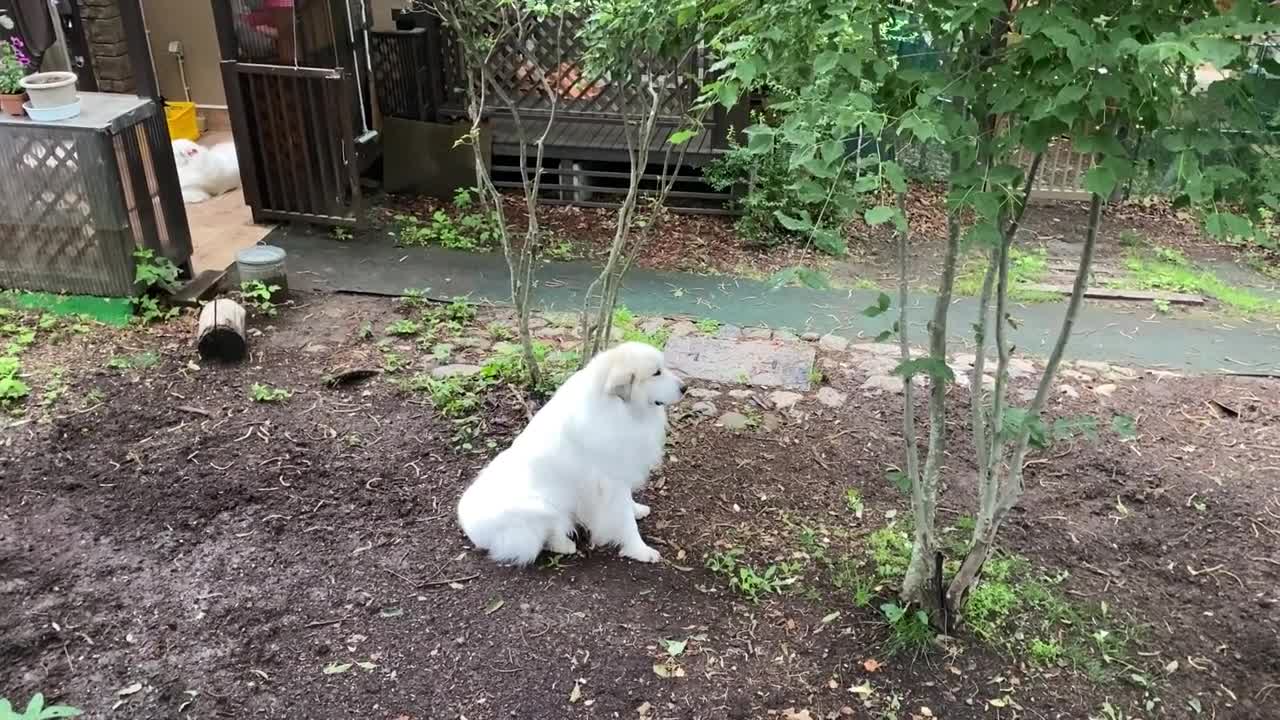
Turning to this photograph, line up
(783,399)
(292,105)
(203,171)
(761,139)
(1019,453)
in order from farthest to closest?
1. (203,171)
2. (292,105)
3. (783,399)
4. (1019,453)
5. (761,139)

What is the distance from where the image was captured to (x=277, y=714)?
2.86 metres

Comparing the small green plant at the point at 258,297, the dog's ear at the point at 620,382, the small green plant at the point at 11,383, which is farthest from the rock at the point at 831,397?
the small green plant at the point at 11,383

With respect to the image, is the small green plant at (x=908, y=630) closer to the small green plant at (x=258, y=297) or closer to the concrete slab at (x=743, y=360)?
the concrete slab at (x=743, y=360)

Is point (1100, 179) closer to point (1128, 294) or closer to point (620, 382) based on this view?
point (620, 382)

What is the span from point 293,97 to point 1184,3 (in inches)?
238

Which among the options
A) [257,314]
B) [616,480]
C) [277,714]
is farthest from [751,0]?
[257,314]

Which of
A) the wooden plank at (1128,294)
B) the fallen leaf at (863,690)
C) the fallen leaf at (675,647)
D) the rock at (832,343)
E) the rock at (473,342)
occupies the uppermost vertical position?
the rock at (473,342)

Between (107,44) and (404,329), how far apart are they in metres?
4.63

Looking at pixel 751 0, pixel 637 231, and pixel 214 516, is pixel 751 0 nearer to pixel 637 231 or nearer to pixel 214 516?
pixel 214 516

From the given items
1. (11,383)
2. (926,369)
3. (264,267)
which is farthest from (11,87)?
(926,369)

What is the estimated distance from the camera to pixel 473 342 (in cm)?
524

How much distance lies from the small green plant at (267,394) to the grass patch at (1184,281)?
571 centimetres

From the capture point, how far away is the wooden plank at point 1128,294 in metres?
6.23

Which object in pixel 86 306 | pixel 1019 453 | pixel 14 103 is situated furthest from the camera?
pixel 86 306
